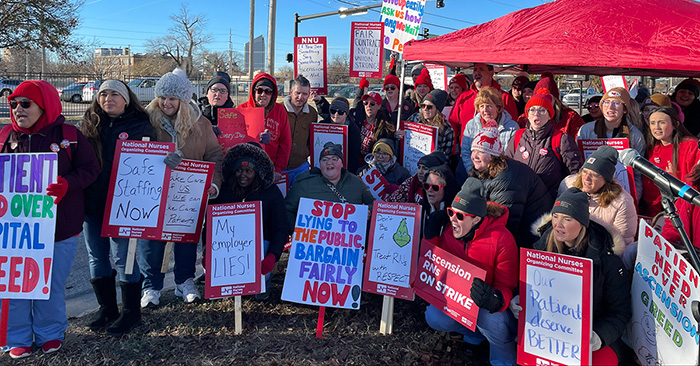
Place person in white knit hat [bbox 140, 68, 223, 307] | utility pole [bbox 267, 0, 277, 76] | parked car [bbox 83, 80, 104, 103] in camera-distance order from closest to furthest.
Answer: person in white knit hat [bbox 140, 68, 223, 307]
utility pole [bbox 267, 0, 277, 76]
parked car [bbox 83, 80, 104, 103]

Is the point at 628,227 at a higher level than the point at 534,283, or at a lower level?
higher

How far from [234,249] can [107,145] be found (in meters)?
1.28

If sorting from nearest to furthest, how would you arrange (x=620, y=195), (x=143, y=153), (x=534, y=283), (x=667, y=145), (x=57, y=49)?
(x=534, y=283) → (x=620, y=195) → (x=143, y=153) → (x=667, y=145) → (x=57, y=49)

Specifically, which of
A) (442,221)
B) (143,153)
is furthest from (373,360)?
(143,153)

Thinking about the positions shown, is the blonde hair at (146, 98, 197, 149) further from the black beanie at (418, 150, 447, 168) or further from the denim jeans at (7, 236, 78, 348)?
the black beanie at (418, 150, 447, 168)

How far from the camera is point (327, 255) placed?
4.17 m

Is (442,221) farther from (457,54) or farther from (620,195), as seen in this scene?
(457,54)

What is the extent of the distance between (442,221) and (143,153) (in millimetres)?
2383

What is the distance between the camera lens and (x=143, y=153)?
3.98m

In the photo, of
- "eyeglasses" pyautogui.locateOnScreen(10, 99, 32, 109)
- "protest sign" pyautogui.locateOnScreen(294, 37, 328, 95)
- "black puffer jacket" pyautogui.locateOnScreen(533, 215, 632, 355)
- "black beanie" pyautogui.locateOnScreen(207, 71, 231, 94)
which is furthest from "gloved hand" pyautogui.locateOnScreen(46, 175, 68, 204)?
"protest sign" pyautogui.locateOnScreen(294, 37, 328, 95)

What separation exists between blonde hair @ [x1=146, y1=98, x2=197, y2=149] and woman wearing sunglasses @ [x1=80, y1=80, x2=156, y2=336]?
78mm

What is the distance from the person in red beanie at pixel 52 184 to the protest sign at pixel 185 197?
633 millimetres

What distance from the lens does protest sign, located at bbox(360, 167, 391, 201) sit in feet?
17.2

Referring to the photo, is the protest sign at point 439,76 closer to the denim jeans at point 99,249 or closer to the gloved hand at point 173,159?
the gloved hand at point 173,159
